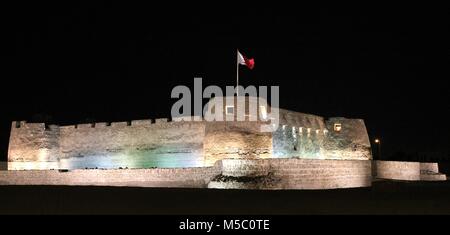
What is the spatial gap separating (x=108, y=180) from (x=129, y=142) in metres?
3.52

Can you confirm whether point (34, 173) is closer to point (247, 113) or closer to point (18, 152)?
point (18, 152)

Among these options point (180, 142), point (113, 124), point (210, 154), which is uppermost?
point (113, 124)

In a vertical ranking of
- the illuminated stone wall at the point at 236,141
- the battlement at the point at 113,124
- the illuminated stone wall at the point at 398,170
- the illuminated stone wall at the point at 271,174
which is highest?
the battlement at the point at 113,124

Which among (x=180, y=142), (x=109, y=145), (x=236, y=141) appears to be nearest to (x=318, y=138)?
(x=236, y=141)

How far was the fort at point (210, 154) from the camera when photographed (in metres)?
19.5

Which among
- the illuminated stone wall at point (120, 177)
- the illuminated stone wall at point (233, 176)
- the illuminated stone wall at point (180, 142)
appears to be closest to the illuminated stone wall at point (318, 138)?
the illuminated stone wall at point (180, 142)

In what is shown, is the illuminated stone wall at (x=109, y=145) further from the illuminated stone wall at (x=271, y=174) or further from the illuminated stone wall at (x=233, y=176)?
the illuminated stone wall at (x=271, y=174)

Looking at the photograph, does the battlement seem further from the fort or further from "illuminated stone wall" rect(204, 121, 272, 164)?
"illuminated stone wall" rect(204, 121, 272, 164)

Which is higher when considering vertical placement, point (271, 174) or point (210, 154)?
point (210, 154)

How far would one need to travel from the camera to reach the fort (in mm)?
19547

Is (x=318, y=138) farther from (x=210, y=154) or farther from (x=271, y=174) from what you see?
(x=271, y=174)

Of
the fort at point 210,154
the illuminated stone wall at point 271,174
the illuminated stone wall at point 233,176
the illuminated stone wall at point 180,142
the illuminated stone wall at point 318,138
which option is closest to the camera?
the illuminated stone wall at point 271,174

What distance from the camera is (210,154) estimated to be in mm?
22031

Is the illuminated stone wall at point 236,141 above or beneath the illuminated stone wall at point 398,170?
above
